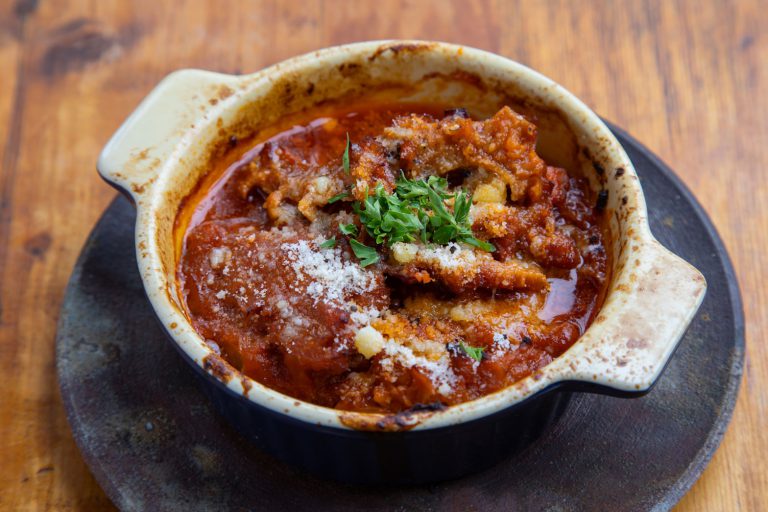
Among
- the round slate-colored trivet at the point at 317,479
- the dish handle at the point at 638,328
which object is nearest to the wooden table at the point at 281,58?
the round slate-colored trivet at the point at 317,479

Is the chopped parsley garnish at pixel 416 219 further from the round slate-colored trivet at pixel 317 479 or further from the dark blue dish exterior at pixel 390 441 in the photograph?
the round slate-colored trivet at pixel 317 479

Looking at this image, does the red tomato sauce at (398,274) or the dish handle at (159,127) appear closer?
the red tomato sauce at (398,274)

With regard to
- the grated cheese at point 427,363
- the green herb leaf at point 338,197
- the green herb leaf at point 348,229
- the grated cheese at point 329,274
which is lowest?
the grated cheese at point 427,363

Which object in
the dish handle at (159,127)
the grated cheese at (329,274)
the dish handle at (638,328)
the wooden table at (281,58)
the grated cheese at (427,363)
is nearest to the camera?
the dish handle at (638,328)

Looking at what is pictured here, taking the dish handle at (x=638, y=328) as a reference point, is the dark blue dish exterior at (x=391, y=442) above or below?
below

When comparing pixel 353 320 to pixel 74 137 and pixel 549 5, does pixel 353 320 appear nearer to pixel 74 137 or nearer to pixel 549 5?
pixel 74 137

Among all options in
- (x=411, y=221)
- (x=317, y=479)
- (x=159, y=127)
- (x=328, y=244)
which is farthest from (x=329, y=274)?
(x=159, y=127)

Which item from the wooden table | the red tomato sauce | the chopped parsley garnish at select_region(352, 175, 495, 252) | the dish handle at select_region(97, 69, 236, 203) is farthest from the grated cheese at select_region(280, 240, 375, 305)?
the wooden table

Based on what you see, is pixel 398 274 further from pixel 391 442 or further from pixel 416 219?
pixel 391 442

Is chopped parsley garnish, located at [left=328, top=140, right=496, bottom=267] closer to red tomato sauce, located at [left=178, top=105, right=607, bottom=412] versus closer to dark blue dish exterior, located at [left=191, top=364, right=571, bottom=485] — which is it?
red tomato sauce, located at [left=178, top=105, right=607, bottom=412]
